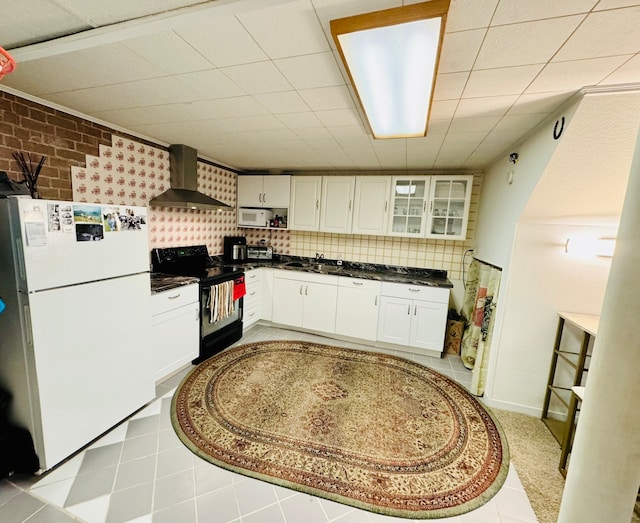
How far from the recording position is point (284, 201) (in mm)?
4027

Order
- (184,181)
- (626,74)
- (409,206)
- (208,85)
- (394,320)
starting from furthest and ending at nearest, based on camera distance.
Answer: (409,206)
(394,320)
(184,181)
(208,85)
(626,74)

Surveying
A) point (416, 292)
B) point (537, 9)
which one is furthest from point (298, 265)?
point (537, 9)

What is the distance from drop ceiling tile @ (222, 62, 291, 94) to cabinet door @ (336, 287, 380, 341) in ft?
8.02

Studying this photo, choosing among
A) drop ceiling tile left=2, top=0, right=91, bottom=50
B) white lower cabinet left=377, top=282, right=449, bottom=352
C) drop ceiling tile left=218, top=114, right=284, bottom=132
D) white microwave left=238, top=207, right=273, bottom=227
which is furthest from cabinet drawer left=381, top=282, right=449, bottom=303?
drop ceiling tile left=2, top=0, right=91, bottom=50

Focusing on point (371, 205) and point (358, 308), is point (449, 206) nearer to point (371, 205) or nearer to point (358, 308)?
point (371, 205)

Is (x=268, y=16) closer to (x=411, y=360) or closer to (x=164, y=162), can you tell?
(x=164, y=162)

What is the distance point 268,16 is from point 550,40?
3.80 feet

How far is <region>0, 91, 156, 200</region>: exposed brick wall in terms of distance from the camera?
6.05ft

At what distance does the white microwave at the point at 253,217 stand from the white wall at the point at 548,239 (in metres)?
3.04

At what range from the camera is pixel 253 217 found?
4.19 m

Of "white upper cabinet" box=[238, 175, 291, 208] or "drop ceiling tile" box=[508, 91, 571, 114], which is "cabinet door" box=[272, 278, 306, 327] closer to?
"white upper cabinet" box=[238, 175, 291, 208]

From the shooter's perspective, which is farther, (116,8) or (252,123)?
(252,123)

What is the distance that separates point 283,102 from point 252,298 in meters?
2.59

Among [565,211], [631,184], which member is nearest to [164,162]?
[631,184]
